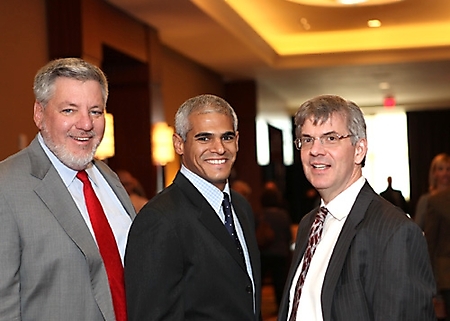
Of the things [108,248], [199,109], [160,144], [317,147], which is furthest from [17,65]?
[317,147]

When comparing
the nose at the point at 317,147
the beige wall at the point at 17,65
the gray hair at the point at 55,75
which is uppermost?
the beige wall at the point at 17,65

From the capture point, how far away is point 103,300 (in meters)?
2.62

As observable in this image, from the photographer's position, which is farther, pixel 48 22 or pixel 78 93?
pixel 48 22

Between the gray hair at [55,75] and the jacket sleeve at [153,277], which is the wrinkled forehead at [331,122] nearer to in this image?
the jacket sleeve at [153,277]

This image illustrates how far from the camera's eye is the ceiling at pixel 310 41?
360 inches

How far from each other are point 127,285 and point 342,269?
2.51 ft

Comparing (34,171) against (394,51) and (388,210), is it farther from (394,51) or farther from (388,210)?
(394,51)

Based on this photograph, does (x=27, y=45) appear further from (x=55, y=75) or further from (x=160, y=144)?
(x=55, y=75)

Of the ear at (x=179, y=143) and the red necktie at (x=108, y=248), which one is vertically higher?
the ear at (x=179, y=143)

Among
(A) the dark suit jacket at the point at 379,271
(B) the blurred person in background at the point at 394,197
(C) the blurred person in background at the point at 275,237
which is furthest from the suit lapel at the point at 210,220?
(C) the blurred person in background at the point at 275,237

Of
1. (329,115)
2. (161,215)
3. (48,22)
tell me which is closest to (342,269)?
(329,115)

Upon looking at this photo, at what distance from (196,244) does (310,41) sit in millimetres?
10090

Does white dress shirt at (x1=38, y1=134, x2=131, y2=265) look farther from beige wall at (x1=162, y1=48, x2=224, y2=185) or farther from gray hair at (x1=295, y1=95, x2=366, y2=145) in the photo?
beige wall at (x1=162, y1=48, x2=224, y2=185)

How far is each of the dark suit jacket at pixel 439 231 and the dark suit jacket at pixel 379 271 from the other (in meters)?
3.59
